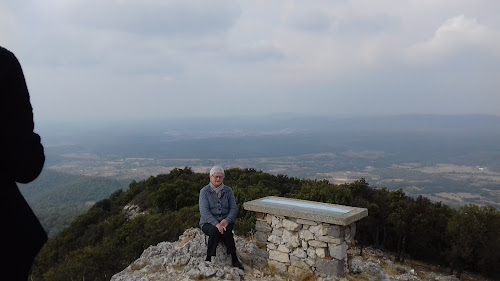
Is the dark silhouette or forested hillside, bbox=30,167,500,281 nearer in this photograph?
the dark silhouette

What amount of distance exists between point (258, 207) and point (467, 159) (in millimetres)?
68133

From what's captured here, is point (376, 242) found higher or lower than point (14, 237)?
lower

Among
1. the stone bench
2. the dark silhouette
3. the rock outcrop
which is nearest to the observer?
the dark silhouette

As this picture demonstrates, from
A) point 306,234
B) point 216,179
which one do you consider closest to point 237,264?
point 306,234

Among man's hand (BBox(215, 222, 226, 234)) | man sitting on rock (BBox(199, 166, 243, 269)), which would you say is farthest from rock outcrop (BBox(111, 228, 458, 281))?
man's hand (BBox(215, 222, 226, 234))

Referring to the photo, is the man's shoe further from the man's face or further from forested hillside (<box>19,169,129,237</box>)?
forested hillside (<box>19,169,129,237</box>)

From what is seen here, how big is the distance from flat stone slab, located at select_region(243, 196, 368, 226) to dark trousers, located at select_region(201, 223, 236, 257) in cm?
77

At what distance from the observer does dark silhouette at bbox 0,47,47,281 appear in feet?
5.01

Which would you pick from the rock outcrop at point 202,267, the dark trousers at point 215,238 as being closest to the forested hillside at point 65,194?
the rock outcrop at point 202,267

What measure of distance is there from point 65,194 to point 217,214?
4641 centimetres

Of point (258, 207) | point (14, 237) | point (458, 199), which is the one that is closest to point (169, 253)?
point (258, 207)

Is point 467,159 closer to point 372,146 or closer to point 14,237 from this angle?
point 372,146

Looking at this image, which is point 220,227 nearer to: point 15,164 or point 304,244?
point 304,244

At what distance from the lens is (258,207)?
7293 mm
